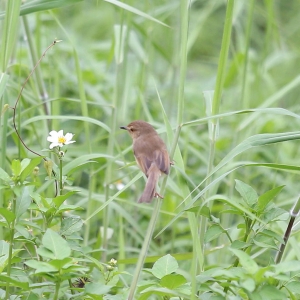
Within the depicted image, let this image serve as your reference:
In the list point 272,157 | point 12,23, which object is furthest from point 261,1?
point 12,23

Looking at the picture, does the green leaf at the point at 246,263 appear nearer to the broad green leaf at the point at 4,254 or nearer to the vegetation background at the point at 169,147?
the vegetation background at the point at 169,147

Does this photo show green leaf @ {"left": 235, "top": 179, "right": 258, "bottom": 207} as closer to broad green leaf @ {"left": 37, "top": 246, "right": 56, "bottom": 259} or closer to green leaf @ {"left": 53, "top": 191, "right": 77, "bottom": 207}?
green leaf @ {"left": 53, "top": 191, "right": 77, "bottom": 207}

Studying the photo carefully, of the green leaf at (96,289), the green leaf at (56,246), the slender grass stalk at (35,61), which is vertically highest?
the slender grass stalk at (35,61)

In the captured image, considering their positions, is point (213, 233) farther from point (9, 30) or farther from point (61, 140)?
point (9, 30)

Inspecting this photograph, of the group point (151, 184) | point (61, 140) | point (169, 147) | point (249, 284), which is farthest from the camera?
point (169, 147)

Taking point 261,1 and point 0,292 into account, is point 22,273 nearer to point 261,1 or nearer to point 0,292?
point 0,292

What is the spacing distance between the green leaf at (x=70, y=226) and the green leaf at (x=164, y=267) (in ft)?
0.95

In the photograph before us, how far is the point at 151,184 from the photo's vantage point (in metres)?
2.50

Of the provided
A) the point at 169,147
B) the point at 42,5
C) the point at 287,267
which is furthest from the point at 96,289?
the point at 169,147

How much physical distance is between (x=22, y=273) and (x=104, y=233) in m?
0.96

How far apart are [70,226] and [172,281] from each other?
0.40 m

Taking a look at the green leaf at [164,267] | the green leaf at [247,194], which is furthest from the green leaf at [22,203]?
the green leaf at [247,194]

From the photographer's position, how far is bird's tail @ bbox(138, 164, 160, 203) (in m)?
2.41

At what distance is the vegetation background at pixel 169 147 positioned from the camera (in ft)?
6.41
